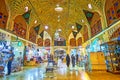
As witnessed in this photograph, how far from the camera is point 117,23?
28.2 feet

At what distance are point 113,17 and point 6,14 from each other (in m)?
8.48

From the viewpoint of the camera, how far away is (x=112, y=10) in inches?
371

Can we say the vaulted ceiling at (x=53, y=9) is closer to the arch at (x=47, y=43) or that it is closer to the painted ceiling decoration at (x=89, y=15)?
the painted ceiling decoration at (x=89, y=15)

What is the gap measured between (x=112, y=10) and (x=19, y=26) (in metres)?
9.23

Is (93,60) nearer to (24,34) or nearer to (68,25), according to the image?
(24,34)

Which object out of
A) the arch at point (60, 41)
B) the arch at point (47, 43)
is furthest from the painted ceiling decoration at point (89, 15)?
the arch at point (47, 43)

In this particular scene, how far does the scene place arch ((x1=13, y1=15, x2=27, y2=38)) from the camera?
12666 millimetres

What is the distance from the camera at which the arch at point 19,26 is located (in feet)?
41.6

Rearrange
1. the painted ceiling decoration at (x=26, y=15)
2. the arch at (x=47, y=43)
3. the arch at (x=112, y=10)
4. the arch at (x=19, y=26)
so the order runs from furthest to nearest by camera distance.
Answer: the arch at (x=47, y=43) → the painted ceiling decoration at (x=26, y=15) → the arch at (x=19, y=26) → the arch at (x=112, y=10)

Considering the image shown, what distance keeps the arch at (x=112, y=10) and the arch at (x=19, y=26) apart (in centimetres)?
844

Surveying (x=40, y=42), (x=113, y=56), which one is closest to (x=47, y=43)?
(x=40, y=42)

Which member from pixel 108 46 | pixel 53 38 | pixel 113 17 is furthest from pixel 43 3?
pixel 53 38

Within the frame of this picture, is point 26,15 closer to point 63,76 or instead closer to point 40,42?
point 63,76

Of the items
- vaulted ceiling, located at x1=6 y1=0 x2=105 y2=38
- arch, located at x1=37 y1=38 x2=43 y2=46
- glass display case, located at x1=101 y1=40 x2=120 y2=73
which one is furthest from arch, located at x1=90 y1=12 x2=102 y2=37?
arch, located at x1=37 y1=38 x2=43 y2=46
